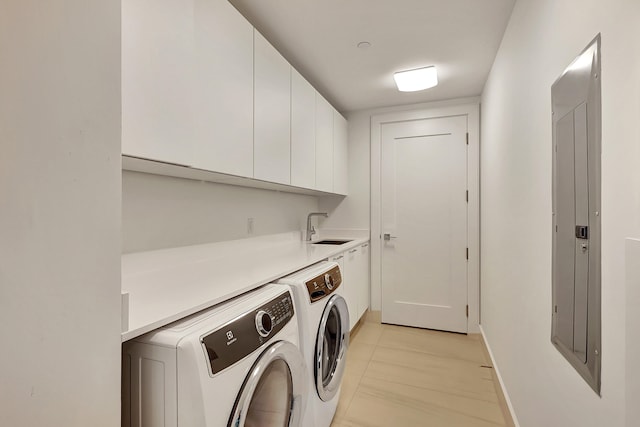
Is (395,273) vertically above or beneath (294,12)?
beneath

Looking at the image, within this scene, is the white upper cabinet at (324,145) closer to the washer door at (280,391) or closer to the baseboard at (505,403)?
the washer door at (280,391)

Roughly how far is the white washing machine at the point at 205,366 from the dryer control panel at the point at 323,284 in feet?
1.04

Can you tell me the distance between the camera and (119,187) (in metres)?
0.62

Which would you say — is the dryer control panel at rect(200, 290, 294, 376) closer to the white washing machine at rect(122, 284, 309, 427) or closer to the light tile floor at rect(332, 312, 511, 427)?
the white washing machine at rect(122, 284, 309, 427)

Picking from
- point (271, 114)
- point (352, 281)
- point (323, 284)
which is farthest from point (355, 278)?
point (271, 114)

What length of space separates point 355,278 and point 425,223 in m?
0.93

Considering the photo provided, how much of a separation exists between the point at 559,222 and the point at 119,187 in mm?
1227

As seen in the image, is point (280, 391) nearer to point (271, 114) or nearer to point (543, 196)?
point (543, 196)

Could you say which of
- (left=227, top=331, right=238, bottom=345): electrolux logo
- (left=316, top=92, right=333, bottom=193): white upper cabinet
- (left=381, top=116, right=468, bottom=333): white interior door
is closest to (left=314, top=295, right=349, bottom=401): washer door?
(left=227, top=331, right=238, bottom=345): electrolux logo

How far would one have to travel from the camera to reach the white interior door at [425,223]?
2.93 metres

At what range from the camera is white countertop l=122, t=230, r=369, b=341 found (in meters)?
0.84

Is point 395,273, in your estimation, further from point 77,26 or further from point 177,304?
point 77,26

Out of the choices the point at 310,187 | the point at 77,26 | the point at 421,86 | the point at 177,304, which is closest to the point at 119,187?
the point at 77,26

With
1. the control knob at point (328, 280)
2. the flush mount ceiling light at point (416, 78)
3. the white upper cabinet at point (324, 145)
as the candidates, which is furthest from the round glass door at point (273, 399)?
the flush mount ceiling light at point (416, 78)
